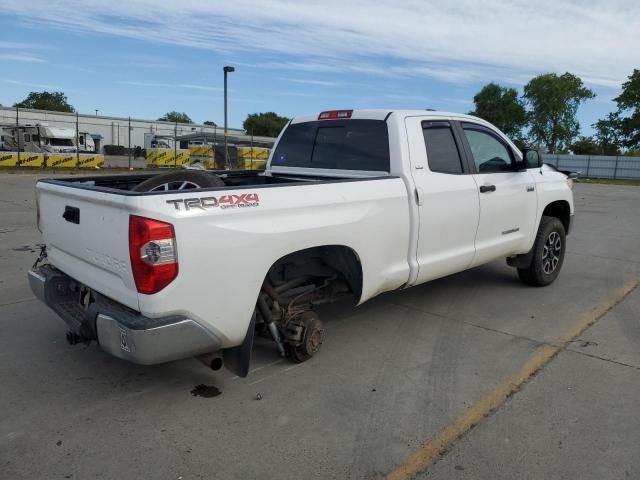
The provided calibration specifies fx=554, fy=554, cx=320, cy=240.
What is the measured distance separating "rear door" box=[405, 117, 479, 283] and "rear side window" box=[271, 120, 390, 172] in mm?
284

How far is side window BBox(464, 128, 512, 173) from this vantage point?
5.37 m

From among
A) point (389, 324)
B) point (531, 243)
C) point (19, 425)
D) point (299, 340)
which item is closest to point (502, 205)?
point (531, 243)

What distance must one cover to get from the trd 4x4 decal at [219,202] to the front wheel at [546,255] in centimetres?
400

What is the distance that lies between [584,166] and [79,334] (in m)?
51.1

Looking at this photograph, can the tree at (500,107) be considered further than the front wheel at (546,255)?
Yes

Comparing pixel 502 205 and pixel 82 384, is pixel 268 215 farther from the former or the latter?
pixel 502 205

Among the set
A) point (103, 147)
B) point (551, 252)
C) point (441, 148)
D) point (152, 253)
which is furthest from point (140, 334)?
point (103, 147)

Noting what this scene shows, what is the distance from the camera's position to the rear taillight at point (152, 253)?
2.96m

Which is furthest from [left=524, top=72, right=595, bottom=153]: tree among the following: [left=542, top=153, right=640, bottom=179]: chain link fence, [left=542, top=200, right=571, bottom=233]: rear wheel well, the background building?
[left=542, top=200, right=571, bottom=233]: rear wheel well

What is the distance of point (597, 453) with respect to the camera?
119 inches

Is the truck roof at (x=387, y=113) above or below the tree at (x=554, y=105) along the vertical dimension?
below

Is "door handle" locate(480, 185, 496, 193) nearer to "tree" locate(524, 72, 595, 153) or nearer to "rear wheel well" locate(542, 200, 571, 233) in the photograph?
"rear wheel well" locate(542, 200, 571, 233)

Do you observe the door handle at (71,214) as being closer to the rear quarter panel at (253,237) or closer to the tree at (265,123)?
the rear quarter panel at (253,237)

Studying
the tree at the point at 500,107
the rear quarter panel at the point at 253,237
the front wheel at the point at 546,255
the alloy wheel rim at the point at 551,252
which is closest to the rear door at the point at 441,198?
the rear quarter panel at the point at 253,237
